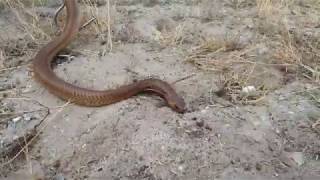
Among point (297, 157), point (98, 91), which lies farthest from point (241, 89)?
point (98, 91)

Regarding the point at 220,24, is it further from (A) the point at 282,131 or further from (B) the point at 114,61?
(A) the point at 282,131

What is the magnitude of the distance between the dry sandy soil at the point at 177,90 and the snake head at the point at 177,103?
51mm

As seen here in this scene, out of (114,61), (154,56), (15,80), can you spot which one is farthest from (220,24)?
(15,80)

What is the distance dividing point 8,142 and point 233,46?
212cm

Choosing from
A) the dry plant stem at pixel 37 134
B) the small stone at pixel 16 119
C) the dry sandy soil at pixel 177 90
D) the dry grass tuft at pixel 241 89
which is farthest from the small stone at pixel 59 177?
the dry grass tuft at pixel 241 89

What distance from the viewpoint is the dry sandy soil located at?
3.40 metres

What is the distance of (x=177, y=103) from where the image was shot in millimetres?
3783

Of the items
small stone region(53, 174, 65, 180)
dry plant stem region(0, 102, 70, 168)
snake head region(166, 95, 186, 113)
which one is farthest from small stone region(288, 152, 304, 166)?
dry plant stem region(0, 102, 70, 168)

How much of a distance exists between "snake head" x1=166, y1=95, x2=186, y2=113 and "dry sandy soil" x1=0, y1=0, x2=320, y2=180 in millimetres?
51

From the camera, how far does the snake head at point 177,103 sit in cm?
376

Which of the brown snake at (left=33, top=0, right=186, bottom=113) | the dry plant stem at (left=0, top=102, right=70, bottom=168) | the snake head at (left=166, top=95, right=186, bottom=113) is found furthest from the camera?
the brown snake at (left=33, top=0, right=186, bottom=113)

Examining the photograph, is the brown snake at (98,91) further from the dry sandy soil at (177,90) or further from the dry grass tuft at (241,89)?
the dry grass tuft at (241,89)

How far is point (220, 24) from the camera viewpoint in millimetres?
4941

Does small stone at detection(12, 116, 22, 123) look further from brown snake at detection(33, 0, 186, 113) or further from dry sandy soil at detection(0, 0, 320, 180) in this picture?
brown snake at detection(33, 0, 186, 113)
